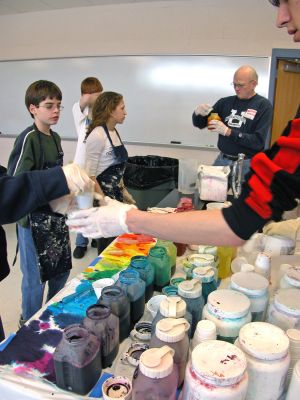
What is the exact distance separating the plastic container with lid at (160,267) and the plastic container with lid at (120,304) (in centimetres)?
22

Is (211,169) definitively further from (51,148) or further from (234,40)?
(234,40)

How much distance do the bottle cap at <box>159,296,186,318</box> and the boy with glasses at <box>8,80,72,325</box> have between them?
2.97 ft

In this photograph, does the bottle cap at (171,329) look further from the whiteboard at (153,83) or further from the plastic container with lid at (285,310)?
the whiteboard at (153,83)

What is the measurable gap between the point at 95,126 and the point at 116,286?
161cm

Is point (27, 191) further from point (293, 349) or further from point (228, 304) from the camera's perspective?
point (293, 349)

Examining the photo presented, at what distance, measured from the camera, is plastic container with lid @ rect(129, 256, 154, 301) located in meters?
1.03

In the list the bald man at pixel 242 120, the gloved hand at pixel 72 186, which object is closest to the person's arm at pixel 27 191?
the gloved hand at pixel 72 186

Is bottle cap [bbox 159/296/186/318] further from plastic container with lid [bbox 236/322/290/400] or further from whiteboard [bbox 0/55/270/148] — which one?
whiteboard [bbox 0/55/270/148]

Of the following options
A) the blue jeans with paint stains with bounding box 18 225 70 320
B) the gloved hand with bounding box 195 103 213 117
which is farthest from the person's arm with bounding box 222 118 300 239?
the gloved hand with bounding box 195 103 213 117

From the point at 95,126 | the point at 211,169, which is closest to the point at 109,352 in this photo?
the point at 211,169

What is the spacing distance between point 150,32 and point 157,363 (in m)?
3.80

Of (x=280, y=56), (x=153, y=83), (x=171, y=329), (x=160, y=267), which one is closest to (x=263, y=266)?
(x=160, y=267)

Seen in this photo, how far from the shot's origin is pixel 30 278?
169 centimetres

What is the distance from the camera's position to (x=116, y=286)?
92cm
